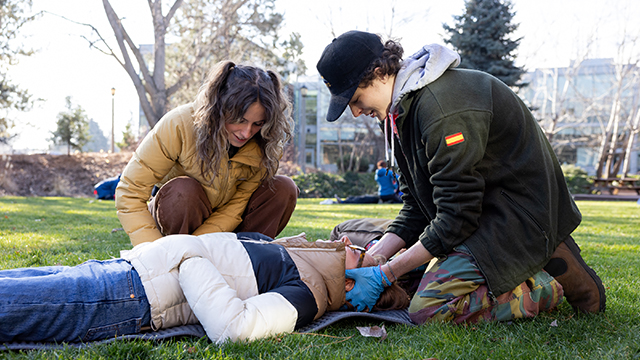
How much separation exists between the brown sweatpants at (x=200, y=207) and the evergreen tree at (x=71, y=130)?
79.2ft

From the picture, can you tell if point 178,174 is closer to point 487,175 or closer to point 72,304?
point 72,304

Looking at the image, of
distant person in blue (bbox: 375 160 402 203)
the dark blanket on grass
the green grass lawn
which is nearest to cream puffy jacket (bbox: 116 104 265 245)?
the dark blanket on grass

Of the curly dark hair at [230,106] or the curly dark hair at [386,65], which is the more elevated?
the curly dark hair at [386,65]

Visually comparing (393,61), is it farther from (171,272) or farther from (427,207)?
(171,272)

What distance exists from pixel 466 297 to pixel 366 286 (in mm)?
535

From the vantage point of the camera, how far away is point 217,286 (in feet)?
6.77

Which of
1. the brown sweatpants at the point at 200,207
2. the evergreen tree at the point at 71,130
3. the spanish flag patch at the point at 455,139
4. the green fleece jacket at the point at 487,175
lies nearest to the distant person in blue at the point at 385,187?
the brown sweatpants at the point at 200,207

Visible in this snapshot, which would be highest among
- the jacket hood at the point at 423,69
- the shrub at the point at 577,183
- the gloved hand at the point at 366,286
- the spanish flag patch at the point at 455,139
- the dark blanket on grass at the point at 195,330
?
the jacket hood at the point at 423,69

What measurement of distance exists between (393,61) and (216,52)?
15.4m

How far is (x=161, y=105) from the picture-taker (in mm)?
14156

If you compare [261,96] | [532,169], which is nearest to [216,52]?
[261,96]

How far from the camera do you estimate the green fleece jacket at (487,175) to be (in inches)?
88.4

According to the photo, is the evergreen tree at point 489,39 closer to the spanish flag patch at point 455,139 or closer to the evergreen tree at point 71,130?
the spanish flag patch at point 455,139

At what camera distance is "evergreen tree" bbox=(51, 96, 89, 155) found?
24.7 m
